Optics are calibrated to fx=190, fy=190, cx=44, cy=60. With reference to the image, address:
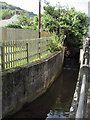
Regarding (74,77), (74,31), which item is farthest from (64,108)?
(74,31)

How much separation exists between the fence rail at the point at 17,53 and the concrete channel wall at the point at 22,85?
41 cm

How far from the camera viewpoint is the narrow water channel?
24.9 ft

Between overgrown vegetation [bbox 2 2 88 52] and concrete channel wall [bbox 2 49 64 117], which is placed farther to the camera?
overgrown vegetation [bbox 2 2 88 52]

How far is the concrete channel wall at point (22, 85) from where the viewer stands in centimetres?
670

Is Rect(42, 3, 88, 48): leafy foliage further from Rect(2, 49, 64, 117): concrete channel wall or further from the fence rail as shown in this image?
Rect(2, 49, 64, 117): concrete channel wall

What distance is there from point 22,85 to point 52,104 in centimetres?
224

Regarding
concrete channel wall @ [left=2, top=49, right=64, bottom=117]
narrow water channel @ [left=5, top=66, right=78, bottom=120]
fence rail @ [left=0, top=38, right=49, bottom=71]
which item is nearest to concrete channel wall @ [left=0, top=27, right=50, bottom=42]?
fence rail @ [left=0, top=38, right=49, bottom=71]

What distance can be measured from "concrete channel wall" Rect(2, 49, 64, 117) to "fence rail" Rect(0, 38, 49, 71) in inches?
16.1

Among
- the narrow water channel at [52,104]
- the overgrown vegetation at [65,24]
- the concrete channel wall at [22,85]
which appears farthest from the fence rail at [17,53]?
the overgrown vegetation at [65,24]

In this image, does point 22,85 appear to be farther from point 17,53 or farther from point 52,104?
point 52,104

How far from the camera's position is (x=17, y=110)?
748 cm

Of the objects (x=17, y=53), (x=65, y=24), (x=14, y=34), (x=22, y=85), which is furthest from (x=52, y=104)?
(x=65, y=24)

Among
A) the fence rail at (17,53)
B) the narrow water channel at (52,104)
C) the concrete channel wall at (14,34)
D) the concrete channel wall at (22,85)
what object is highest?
the concrete channel wall at (14,34)

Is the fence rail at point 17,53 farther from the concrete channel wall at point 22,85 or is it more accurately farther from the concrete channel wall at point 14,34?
the concrete channel wall at point 14,34
